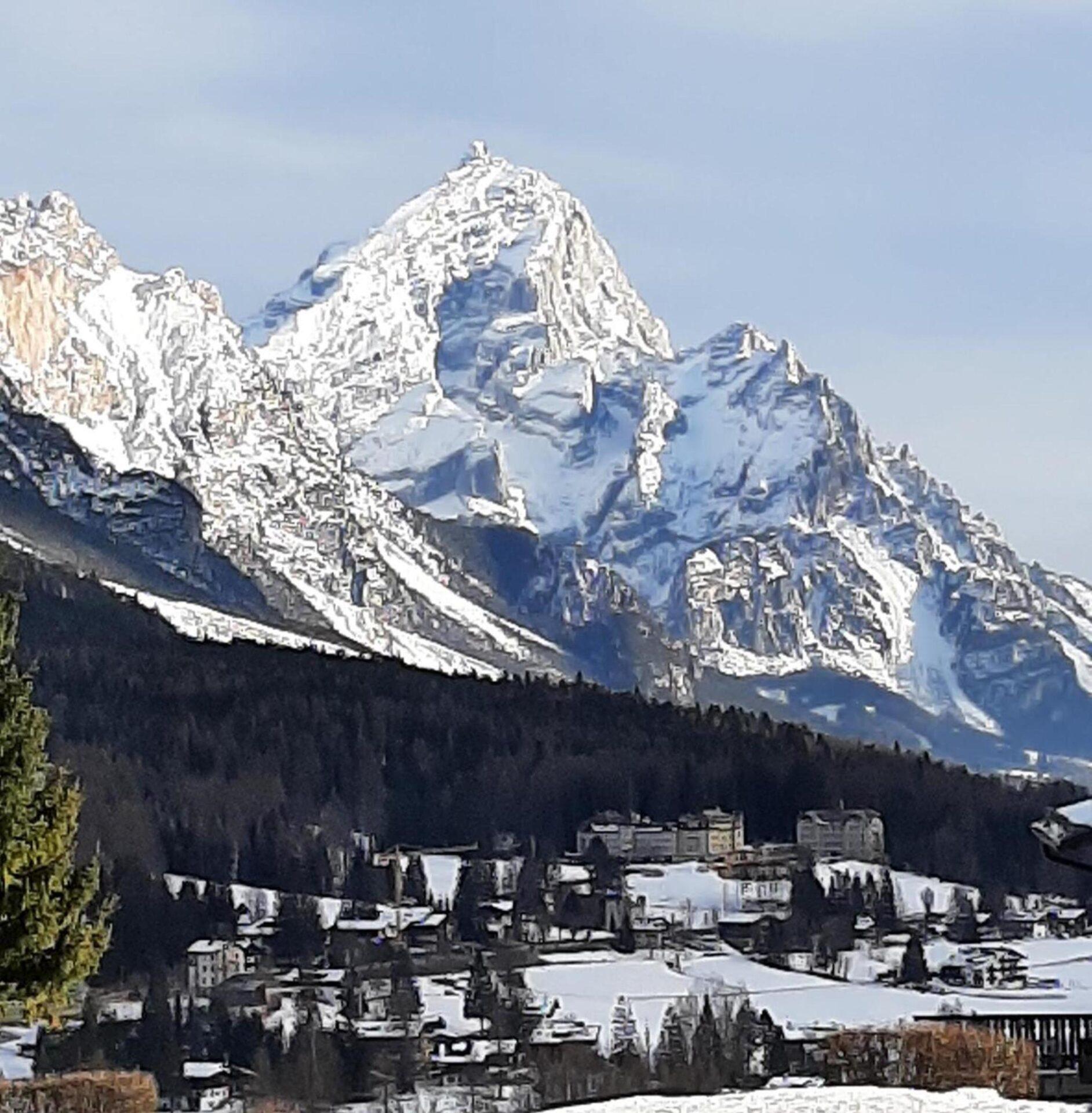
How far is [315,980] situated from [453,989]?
941 centimetres

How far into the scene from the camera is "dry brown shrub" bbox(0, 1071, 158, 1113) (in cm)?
3897

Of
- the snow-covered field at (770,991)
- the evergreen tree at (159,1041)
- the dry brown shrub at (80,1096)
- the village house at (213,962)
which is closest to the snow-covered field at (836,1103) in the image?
the dry brown shrub at (80,1096)

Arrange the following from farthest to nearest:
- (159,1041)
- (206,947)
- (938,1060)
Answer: (206,947) < (159,1041) < (938,1060)

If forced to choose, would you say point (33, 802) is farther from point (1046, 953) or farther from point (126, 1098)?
point (1046, 953)

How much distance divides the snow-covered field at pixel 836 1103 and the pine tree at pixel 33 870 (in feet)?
23.1

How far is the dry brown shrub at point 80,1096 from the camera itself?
→ 3897cm

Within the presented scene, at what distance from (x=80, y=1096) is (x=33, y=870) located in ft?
26.6

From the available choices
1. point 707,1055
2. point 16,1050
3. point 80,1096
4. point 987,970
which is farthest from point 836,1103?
point 987,970

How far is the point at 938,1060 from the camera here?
44875mm

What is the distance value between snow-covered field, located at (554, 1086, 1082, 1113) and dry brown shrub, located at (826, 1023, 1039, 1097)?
28.8ft

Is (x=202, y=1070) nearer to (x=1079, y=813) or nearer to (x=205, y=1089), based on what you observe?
(x=205, y=1089)

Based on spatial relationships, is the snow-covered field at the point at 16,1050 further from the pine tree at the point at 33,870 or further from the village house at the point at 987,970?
the pine tree at the point at 33,870

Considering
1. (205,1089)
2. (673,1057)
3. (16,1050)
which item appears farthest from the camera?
(673,1057)

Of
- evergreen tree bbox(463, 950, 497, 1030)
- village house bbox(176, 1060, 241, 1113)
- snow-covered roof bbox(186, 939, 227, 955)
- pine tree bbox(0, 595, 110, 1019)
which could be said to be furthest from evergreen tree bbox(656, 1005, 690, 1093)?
pine tree bbox(0, 595, 110, 1019)
